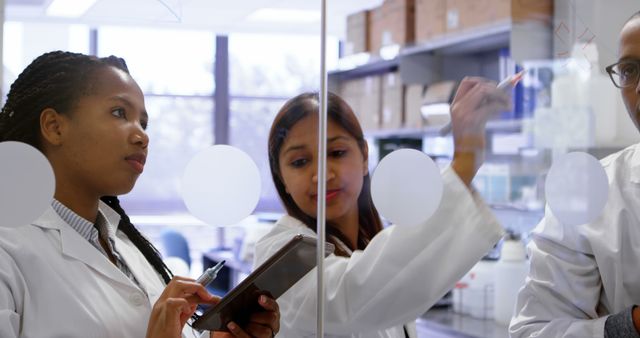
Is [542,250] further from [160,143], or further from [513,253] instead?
[160,143]

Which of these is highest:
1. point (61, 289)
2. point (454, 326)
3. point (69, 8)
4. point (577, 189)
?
point (69, 8)

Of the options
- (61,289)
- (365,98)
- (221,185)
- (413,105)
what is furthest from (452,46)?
(61,289)

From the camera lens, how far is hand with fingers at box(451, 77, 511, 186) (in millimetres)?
1461

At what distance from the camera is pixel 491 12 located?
1.86 metres

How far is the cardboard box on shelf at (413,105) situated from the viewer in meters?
1.64

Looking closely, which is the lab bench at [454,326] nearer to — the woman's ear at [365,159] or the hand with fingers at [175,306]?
the woman's ear at [365,159]

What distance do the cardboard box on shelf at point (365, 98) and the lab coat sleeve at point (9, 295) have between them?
737 mm

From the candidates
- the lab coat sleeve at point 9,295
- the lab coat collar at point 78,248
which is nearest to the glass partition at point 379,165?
the lab coat collar at point 78,248

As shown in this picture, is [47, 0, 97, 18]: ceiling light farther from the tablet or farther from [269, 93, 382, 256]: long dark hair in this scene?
the tablet

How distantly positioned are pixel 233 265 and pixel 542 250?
63 centimetres

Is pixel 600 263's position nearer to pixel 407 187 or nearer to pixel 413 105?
pixel 407 187

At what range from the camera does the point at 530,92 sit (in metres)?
1.76

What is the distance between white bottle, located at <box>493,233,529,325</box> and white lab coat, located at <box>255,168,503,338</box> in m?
0.21

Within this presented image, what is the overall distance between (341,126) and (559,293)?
0.53 m
